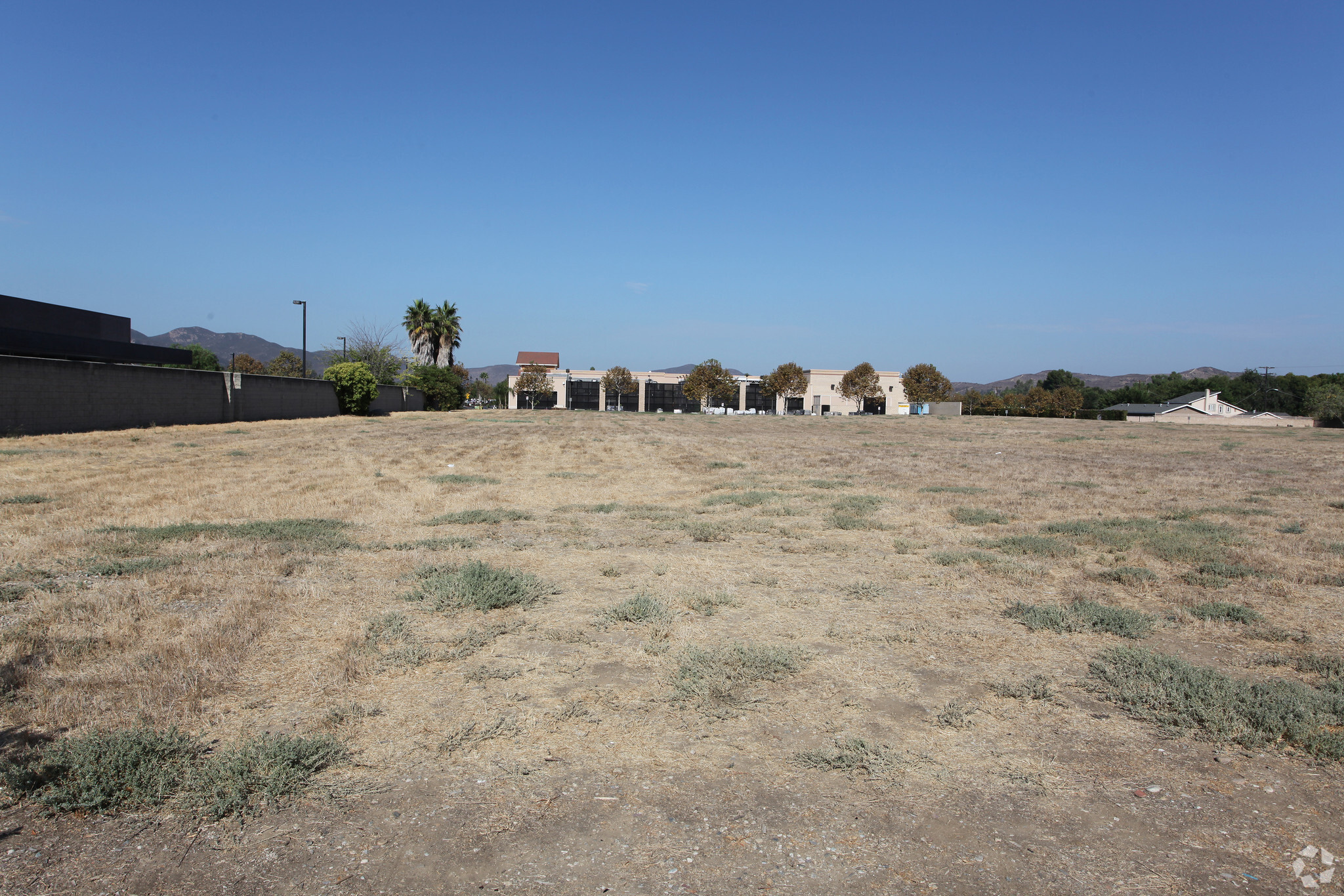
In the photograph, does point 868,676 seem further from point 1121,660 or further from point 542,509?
point 542,509

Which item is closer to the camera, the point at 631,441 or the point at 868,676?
the point at 868,676

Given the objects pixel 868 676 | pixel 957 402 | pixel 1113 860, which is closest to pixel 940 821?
pixel 1113 860

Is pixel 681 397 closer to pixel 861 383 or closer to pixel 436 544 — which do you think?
pixel 861 383

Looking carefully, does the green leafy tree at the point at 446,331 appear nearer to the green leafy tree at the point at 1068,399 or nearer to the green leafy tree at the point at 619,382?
the green leafy tree at the point at 619,382

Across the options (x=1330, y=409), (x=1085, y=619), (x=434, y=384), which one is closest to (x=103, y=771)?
(x=1085, y=619)

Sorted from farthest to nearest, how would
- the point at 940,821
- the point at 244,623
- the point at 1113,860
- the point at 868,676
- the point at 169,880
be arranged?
the point at 244,623 < the point at 868,676 < the point at 940,821 < the point at 1113,860 < the point at 169,880

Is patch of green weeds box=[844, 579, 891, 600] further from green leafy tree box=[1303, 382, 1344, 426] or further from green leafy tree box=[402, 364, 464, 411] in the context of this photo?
green leafy tree box=[1303, 382, 1344, 426]

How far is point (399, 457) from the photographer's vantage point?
70.5 ft

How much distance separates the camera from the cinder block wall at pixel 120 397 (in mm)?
22859

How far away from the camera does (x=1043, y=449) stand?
33.0 meters

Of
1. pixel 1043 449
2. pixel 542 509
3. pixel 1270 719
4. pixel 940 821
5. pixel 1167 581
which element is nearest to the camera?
pixel 940 821

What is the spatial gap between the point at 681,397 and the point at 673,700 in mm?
146701

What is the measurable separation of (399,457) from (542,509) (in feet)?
35.3

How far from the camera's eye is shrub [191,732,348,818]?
3408mm
